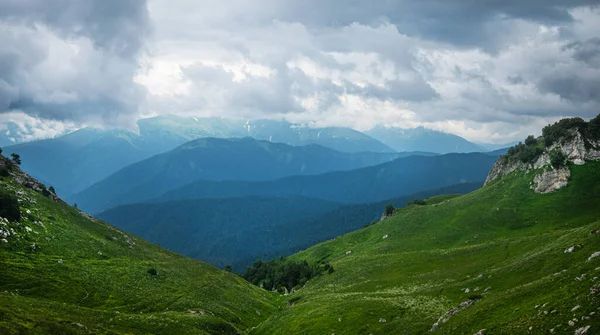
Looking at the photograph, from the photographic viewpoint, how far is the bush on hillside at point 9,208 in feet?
264

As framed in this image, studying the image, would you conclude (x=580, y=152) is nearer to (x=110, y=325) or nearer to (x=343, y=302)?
(x=343, y=302)

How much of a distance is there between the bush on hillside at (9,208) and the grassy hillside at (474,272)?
58.2m

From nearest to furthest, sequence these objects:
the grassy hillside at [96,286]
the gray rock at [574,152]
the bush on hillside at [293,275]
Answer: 1. the grassy hillside at [96,286]
2. the gray rock at [574,152]
3. the bush on hillside at [293,275]

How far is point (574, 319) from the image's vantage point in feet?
116

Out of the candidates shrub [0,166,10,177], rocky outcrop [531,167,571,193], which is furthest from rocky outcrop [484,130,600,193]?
shrub [0,166,10,177]

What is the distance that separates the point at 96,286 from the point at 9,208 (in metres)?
27.8

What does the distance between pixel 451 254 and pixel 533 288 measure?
68.8m

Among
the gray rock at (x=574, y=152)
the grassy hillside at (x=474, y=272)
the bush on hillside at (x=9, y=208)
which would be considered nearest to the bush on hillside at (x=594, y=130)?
the gray rock at (x=574, y=152)

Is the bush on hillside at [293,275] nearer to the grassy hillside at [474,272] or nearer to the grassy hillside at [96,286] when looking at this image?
the grassy hillside at [474,272]

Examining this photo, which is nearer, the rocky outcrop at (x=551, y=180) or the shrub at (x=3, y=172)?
the shrub at (x=3, y=172)

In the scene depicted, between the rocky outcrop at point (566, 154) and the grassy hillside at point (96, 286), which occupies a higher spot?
the grassy hillside at point (96, 286)

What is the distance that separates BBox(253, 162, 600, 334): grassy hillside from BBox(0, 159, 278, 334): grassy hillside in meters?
16.1

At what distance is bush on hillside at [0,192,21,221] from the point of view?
8056 centimetres

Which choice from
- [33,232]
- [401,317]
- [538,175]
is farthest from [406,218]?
[33,232]
